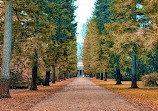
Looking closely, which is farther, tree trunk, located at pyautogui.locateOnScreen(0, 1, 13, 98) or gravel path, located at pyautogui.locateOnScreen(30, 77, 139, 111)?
tree trunk, located at pyautogui.locateOnScreen(0, 1, 13, 98)

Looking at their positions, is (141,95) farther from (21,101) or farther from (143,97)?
(21,101)

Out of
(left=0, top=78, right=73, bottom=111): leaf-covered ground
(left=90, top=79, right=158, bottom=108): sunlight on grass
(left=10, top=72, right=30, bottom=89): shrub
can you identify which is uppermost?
(left=10, top=72, right=30, bottom=89): shrub

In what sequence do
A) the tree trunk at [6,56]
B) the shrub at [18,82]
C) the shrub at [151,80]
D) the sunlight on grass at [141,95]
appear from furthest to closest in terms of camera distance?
the shrub at [151,80], the shrub at [18,82], the tree trunk at [6,56], the sunlight on grass at [141,95]

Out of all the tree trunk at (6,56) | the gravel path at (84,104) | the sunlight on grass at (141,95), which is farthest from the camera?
the tree trunk at (6,56)

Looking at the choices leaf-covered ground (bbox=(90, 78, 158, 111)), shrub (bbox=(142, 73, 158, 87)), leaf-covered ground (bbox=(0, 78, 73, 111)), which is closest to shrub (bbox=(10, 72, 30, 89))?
leaf-covered ground (bbox=(0, 78, 73, 111))

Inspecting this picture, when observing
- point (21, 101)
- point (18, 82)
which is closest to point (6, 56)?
point (21, 101)

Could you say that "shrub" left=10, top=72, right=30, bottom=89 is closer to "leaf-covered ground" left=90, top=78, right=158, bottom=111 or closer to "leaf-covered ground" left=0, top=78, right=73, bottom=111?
"leaf-covered ground" left=0, top=78, right=73, bottom=111

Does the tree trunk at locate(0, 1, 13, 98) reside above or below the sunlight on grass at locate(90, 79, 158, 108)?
above

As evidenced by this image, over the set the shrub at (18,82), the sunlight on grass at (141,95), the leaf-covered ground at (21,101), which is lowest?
the sunlight on grass at (141,95)

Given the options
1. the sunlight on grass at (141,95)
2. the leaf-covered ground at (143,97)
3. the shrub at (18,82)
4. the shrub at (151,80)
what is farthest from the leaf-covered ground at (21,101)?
the shrub at (151,80)

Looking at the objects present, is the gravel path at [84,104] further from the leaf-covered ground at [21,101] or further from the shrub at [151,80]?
the shrub at [151,80]

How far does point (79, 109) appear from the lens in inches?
346

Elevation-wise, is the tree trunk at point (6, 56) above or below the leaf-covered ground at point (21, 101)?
above

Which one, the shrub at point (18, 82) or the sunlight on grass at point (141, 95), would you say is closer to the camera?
the sunlight on grass at point (141, 95)
